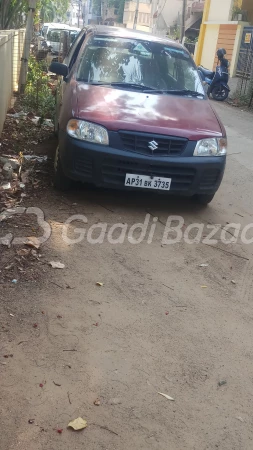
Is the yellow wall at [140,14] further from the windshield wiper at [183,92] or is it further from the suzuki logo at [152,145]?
the suzuki logo at [152,145]

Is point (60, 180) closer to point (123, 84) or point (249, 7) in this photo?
point (123, 84)

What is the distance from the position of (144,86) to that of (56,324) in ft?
11.6

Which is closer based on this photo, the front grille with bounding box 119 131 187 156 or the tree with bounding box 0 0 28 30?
the front grille with bounding box 119 131 187 156

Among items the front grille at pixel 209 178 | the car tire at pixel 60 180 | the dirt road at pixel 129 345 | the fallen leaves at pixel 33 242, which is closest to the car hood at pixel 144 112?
the front grille at pixel 209 178

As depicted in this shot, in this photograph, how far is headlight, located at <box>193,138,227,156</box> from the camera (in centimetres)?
526

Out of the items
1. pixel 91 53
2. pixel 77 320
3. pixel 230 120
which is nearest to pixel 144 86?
pixel 91 53

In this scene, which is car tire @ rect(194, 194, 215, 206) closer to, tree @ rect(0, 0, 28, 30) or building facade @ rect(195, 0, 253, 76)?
tree @ rect(0, 0, 28, 30)

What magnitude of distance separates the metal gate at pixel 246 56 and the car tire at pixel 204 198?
540 inches

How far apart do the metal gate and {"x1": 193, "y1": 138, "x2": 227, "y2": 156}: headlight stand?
1395 centimetres

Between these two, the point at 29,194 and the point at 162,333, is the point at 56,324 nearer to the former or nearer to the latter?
the point at 162,333

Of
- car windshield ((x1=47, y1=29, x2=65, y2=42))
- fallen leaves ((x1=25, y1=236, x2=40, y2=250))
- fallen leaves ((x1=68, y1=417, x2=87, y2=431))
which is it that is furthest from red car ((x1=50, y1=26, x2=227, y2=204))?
car windshield ((x1=47, y1=29, x2=65, y2=42))

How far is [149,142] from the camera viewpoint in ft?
16.8

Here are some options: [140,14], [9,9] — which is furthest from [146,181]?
[140,14]

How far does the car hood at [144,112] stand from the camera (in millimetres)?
5121
